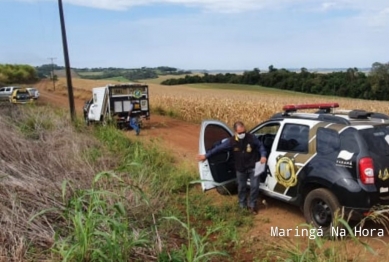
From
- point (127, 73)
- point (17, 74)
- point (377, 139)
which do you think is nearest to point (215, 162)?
point (377, 139)

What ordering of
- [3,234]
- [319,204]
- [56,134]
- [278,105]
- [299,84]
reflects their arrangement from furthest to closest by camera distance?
[299,84], [278,105], [56,134], [319,204], [3,234]

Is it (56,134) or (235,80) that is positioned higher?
(56,134)

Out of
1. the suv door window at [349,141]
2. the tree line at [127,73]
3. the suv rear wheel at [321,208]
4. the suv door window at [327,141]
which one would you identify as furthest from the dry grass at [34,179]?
the tree line at [127,73]

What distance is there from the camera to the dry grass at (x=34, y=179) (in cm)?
458

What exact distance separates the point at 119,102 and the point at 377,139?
606 inches

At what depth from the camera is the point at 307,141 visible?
259 inches

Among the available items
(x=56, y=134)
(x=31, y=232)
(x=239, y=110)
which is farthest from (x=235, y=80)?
(x=31, y=232)

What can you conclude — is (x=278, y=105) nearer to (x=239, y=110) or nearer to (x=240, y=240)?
(x=239, y=110)

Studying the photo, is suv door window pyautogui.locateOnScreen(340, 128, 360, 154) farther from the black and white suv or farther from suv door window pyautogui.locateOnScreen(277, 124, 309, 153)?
suv door window pyautogui.locateOnScreen(277, 124, 309, 153)

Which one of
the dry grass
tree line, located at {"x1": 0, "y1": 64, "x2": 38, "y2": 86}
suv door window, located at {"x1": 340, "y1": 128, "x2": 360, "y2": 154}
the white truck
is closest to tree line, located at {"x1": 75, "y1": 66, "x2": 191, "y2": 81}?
tree line, located at {"x1": 0, "y1": 64, "x2": 38, "y2": 86}

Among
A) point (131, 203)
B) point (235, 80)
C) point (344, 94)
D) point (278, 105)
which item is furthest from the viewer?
point (235, 80)

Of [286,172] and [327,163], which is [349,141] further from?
[286,172]

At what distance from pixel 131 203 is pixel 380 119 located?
149 inches

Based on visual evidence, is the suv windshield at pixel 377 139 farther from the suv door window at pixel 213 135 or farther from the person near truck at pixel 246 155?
the suv door window at pixel 213 135
